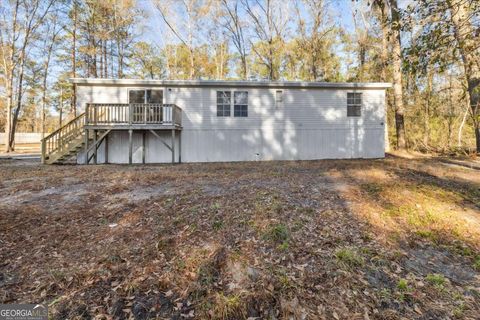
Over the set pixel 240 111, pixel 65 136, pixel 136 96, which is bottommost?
pixel 65 136

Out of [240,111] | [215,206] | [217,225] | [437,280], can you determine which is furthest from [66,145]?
[437,280]

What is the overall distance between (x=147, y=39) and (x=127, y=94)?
15.5 meters

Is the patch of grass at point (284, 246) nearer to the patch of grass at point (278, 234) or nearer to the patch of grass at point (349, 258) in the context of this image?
the patch of grass at point (278, 234)

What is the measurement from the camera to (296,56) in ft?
80.4

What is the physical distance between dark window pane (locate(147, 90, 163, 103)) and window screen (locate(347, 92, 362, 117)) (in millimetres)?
9275

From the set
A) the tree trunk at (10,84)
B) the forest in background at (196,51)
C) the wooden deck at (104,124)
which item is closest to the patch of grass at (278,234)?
the wooden deck at (104,124)

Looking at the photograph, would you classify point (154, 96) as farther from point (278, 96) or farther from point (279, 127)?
point (279, 127)

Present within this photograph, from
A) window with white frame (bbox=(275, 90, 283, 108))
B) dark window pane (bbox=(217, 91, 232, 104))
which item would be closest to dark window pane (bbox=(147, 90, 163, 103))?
dark window pane (bbox=(217, 91, 232, 104))

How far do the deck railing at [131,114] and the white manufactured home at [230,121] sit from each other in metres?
0.04

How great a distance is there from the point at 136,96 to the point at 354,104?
1068 cm

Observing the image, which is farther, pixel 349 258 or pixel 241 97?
pixel 241 97

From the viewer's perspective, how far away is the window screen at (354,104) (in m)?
13.1

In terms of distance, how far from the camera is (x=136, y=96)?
12.1 metres

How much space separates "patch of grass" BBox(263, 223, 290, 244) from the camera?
3695 millimetres
